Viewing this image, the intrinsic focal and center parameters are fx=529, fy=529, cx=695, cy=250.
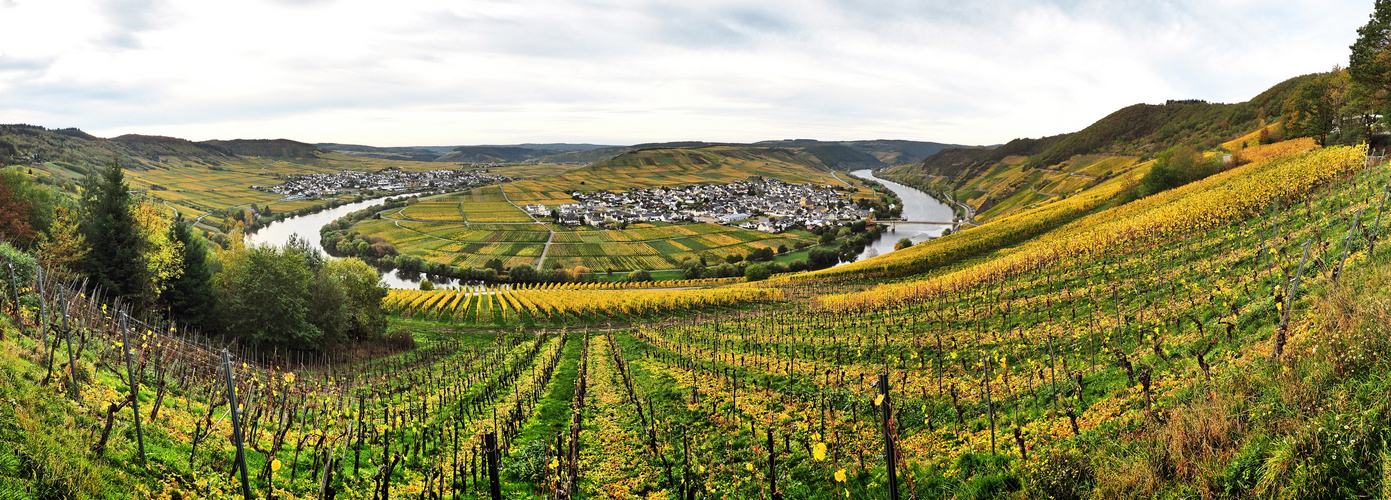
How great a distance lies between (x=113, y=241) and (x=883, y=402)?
3434cm

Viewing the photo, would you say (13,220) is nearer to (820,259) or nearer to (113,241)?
(113,241)

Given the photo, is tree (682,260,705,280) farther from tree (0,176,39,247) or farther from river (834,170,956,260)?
tree (0,176,39,247)

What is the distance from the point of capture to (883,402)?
536 cm

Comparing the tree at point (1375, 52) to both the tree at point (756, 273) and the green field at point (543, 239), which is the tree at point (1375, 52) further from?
the green field at point (543, 239)

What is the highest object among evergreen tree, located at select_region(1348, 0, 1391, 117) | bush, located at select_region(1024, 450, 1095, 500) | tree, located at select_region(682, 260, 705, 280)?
evergreen tree, located at select_region(1348, 0, 1391, 117)

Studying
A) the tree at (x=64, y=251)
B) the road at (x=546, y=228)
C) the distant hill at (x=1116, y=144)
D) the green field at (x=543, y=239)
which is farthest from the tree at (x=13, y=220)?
the distant hill at (x=1116, y=144)

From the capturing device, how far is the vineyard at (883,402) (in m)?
6.30

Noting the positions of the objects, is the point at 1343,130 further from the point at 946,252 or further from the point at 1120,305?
the point at 1120,305

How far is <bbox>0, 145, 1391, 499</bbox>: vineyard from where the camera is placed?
20.7 feet

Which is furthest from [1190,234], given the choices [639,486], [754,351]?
[639,486]

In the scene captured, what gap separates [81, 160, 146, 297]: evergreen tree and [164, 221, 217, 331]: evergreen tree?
5.26 feet

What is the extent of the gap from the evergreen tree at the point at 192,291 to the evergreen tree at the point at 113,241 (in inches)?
63.1

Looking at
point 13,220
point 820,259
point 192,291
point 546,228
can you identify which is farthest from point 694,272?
point 13,220

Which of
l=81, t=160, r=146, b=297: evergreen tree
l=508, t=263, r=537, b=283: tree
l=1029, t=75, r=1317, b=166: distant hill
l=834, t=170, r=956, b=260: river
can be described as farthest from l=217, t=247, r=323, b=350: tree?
l=1029, t=75, r=1317, b=166: distant hill
